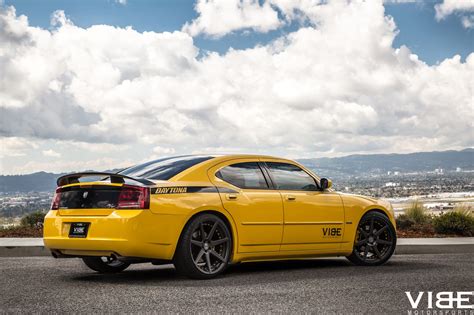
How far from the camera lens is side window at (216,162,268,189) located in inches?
381

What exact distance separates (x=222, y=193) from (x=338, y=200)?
211cm

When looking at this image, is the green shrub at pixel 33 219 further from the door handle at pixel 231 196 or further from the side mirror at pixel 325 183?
the door handle at pixel 231 196

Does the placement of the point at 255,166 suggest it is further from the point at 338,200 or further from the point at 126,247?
the point at 126,247

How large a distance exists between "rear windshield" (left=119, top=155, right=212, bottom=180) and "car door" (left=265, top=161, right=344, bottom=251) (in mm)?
1121

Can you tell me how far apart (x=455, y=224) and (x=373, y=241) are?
9.01 metres

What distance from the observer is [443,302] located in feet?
24.5

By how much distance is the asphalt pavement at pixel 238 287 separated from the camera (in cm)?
715

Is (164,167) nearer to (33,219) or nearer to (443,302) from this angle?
(443,302)

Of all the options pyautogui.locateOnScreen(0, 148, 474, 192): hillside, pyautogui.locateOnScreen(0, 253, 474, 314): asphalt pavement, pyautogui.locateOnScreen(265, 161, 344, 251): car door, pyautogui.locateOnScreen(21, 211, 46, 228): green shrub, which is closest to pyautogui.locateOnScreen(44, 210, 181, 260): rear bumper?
pyautogui.locateOnScreen(0, 253, 474, 314): asphalt pavement

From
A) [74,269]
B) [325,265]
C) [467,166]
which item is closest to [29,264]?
[74,269]

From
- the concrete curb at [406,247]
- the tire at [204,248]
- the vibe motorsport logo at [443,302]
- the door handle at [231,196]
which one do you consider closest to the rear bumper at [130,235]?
the tire at [204,248]

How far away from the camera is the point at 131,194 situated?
28.7ft

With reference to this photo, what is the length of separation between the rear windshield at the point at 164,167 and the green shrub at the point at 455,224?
1130 centimetres

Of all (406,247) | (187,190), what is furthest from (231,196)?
(406,247)
